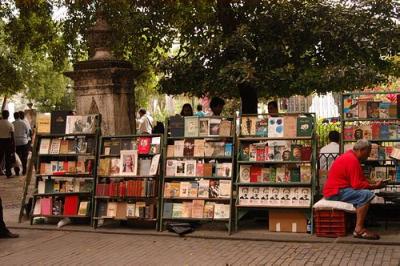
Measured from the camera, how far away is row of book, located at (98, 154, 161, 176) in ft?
32.9

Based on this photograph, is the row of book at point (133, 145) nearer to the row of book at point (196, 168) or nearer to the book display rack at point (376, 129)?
the row of book at point (196, 168)

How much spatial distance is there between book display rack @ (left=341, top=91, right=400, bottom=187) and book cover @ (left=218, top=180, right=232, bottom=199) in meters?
1.95

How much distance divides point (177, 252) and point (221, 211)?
4.92 ft

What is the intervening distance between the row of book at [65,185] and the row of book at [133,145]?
2.27ft

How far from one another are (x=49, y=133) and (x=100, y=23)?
2681 mm

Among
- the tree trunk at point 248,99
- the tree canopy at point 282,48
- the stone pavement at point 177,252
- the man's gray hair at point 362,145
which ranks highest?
the tree canopy at point 282,48

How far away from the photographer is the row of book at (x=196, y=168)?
32.0 feet

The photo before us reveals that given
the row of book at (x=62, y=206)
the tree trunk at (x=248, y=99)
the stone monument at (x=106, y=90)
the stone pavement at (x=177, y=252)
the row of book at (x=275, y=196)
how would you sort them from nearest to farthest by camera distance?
the stone pavement at (x=177, y=252)
the row of book at (x=275, y=196)
the row of book at (x=62, y=206)
the stone monument at (x=106, y=90)
the tree trunk at (x=248, y=99)

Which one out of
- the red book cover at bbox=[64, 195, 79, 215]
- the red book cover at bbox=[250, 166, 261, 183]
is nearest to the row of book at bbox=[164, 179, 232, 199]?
the red book cover at bbox=[250, 166, 261, 183]

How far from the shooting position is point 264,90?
12422 millimetres

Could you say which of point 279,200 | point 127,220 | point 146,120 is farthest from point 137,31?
point 279,200

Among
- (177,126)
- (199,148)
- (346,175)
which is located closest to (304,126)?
(346,175)

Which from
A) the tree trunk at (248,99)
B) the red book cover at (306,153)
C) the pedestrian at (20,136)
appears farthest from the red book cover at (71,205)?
the pedestrian at (20,136)

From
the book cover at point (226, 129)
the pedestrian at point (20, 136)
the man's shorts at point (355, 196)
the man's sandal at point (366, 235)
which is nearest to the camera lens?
the man's sandal at point (366, 235)
